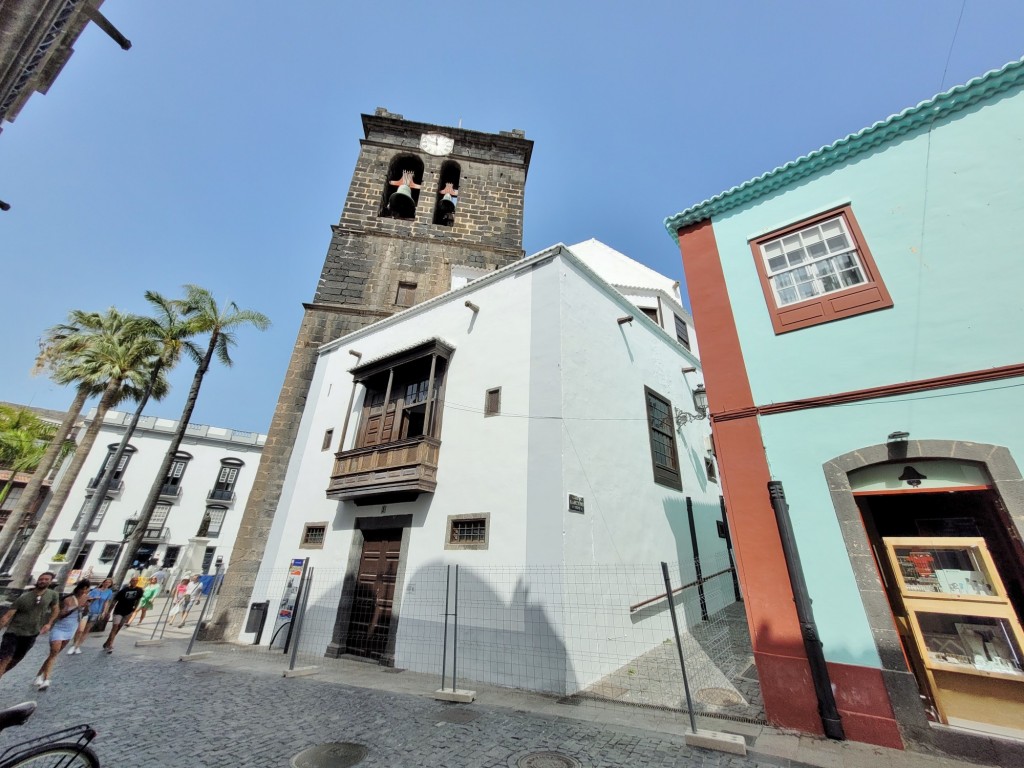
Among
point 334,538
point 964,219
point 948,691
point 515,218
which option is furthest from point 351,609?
point 515,218

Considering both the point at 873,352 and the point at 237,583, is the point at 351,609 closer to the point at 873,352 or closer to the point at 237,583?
the point at 237,583

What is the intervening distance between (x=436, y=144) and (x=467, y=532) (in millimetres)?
19137

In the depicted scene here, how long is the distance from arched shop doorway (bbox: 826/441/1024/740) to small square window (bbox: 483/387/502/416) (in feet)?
19.3

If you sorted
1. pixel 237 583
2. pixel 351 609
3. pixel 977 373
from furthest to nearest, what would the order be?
pixel 237 583
pixel 351 609
pixel 977 373

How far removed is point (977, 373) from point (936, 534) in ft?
7.87

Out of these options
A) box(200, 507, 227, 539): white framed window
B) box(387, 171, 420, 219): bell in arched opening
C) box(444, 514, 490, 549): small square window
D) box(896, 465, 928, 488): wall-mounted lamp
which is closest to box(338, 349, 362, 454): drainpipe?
box(444, 514, 490, 549): small square window

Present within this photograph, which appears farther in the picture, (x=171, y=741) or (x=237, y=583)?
(x=237, y=583)

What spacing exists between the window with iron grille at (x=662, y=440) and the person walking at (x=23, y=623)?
1138cm

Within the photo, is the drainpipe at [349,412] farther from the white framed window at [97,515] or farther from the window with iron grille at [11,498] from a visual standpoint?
the window with iron grille at [11,498]

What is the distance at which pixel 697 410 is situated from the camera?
1342 centimetres

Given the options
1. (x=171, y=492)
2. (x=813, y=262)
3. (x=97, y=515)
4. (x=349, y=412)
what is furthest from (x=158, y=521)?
(x=813, y=262)

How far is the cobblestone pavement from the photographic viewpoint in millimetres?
3994

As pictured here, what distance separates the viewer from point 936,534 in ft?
18.1

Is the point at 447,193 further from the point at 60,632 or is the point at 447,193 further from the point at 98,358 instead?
the point at 60,632
